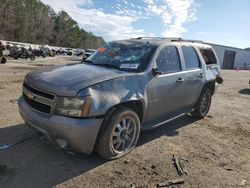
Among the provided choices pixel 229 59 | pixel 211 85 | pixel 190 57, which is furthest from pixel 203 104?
pixel 229 59

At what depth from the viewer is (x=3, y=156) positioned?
4.03 meters

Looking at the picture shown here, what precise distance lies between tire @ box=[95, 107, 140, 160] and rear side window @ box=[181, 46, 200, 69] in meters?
2.11

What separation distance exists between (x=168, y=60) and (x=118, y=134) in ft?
6.15

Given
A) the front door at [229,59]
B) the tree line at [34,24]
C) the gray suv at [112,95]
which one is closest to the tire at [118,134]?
the gray suv at [112,95]

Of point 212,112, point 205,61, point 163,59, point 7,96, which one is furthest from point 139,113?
point 7,96

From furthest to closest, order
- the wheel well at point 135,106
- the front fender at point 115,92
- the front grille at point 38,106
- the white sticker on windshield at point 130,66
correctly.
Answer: the white sticker on windshield at point 130,66, the wheel well at point 135,106, the front grille at point 38,106, the front fender at point 115,92

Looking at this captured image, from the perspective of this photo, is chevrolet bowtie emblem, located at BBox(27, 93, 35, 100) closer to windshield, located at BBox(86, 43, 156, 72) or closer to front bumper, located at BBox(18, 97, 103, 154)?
front bumper, located at BBox(18, 97, 103, 154)

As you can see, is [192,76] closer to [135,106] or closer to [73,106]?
[135,106]

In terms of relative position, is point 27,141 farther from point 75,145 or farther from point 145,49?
point 145,49

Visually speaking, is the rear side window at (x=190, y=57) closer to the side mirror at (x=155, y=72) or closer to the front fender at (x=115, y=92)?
the side mirror at (x=155, y=72)

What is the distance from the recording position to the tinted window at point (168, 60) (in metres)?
4.95

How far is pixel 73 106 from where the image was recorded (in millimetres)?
3592

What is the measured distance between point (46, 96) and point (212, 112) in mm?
5494

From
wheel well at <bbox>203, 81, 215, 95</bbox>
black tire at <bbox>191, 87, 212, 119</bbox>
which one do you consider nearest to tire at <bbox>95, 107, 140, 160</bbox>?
black tire at <bbox>191, 87, 212, 119</bbox>
